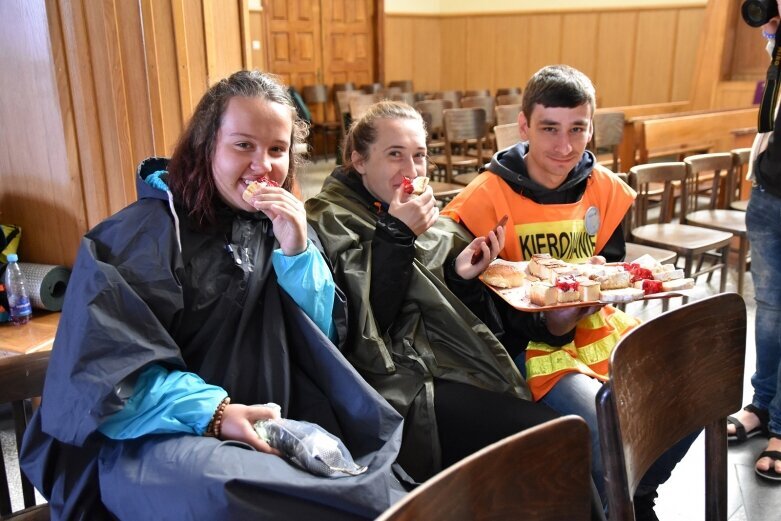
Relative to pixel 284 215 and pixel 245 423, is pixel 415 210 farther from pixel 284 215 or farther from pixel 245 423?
pixel 245 423

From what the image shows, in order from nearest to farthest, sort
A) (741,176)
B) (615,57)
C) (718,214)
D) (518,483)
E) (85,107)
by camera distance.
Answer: (518,483) → (85,107) → (718,214) → (741,176) → (615,57)

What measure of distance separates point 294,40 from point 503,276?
8.04 meters

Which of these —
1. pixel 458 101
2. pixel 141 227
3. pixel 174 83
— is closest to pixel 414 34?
pixel 458 101

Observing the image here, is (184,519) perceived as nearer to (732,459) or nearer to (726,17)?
(732,459)

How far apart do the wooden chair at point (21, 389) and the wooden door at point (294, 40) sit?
25.9ft

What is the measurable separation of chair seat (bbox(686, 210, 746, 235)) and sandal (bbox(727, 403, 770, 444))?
A: 1585mm

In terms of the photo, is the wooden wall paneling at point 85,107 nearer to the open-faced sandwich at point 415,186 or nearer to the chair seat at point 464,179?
the open-faced sandwich at point 415,186

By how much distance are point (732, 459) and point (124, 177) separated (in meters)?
2.49

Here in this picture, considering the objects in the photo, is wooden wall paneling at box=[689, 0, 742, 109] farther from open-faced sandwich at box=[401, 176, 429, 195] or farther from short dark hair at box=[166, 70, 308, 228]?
short dark hair at box=[166, 70, 308, 228]

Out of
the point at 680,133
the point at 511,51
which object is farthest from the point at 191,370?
the point at 511,51

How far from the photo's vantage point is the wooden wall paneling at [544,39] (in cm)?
991

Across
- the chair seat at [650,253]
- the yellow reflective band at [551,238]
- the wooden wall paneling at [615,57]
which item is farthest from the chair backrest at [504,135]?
the wooden wall paneling at [615,57]

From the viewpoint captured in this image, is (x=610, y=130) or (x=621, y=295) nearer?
(x=621, y=295)

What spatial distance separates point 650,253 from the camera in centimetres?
324
